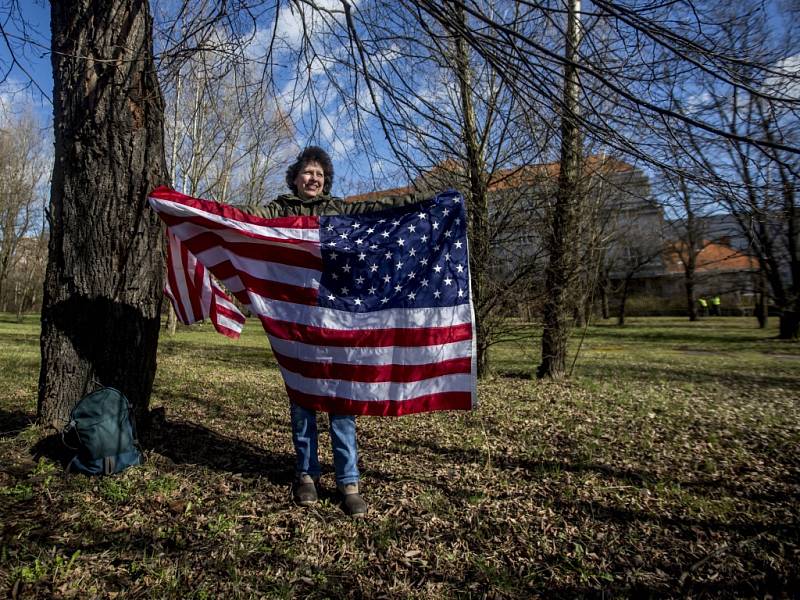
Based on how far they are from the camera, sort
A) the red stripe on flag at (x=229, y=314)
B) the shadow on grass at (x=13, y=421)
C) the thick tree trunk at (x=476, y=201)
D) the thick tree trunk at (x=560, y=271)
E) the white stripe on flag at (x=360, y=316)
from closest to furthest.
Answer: the white stripe on flag at (x=360, y=316)
the shadow on grass at (x=13, y=421)
the red stripe on flag at (x=229, y=314)
the thick tree trunk at (x=476, y=201)
the thick tree trunk at (x=560, y=271)

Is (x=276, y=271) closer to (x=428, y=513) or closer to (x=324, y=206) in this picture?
(x=324, y=206)

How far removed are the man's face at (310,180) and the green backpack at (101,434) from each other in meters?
1.85

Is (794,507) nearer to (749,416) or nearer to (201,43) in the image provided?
(749,416)

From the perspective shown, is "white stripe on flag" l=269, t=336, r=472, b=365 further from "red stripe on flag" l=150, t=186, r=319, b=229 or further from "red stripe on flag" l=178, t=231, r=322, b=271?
"red stripe on flag" l=150, t=186, r=319, b=229

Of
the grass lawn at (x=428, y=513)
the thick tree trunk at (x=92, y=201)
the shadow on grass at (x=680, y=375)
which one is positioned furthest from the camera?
the shadow on grass at (x=680, y=375)

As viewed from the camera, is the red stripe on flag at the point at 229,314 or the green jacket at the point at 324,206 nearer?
the green jacket at the point at 324,206

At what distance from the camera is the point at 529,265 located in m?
7.50

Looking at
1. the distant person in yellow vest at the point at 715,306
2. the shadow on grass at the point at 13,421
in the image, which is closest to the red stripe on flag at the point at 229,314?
the shadow on grass at the point at 13,421

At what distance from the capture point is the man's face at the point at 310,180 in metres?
3.30

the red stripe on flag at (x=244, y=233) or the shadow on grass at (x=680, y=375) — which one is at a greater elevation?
the red stripe on flag at (x=244, y=233)

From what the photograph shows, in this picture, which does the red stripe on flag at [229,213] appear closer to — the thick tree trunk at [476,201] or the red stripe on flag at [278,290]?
the red stripe on flag at [278,290]

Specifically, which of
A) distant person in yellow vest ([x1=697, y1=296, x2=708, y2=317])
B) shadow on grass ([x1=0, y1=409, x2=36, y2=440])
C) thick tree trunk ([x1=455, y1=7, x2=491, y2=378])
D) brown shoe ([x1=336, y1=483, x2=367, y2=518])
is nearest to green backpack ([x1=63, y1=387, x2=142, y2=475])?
Result: shadow on grass ([x1=0, y1=409, x2=36, y2=440])

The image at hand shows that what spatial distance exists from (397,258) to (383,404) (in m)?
0.94

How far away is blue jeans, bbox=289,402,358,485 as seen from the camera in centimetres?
297
